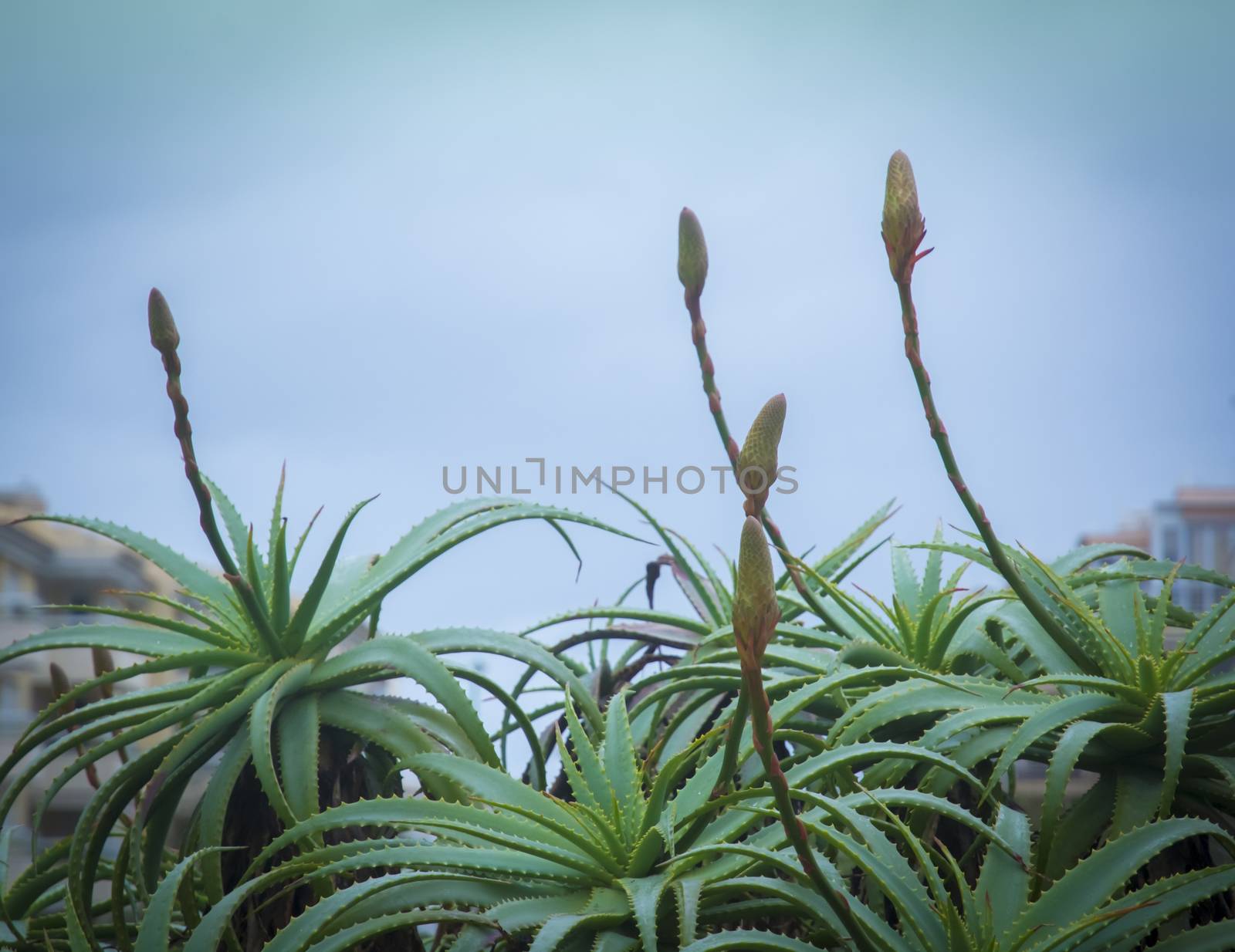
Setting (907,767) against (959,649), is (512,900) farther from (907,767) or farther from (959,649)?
(959,649)

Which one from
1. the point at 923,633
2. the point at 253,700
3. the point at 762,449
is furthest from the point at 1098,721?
the point at 253,700

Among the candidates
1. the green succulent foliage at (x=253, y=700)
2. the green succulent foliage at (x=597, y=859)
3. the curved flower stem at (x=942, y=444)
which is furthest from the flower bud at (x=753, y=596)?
the green succulent foliage at (x=253, y=700)

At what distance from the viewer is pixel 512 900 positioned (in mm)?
784

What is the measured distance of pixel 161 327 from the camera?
92 centimetres

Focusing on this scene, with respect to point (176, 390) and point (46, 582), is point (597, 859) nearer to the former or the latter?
point (176, 390)

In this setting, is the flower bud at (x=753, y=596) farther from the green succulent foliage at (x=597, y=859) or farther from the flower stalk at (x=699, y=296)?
the flower stalk at (x=699, y=296)

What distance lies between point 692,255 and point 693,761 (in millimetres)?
427

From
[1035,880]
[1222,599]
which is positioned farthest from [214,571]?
[1222,599]

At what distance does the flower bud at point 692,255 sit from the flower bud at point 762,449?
411 millimetres

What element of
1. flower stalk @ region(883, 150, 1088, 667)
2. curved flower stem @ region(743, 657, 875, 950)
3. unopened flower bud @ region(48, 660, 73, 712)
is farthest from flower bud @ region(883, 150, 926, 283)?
unopened flower bud @ region(48, 660, 73, 712)

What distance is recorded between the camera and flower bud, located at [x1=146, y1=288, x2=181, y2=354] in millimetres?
916

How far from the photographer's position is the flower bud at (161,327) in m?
0.92

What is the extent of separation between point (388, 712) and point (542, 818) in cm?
24

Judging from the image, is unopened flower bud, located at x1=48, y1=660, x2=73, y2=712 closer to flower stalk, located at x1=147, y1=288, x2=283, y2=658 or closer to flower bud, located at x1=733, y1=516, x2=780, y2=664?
flower stalk, located at x1=147, y1=288, x2=283, y2=658
